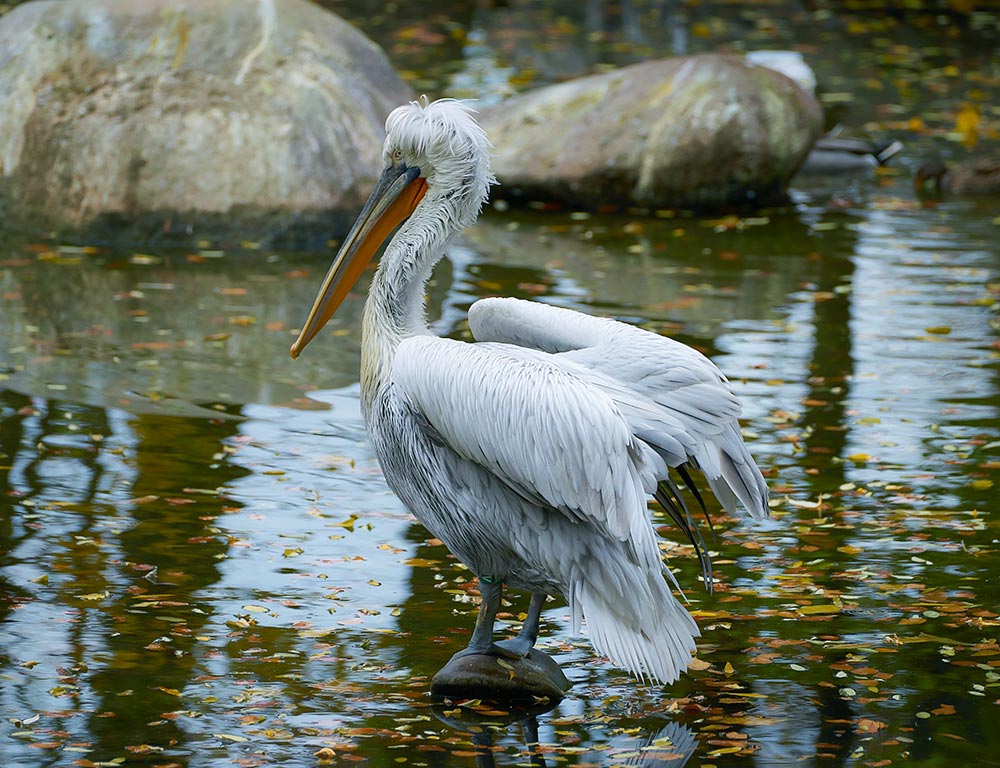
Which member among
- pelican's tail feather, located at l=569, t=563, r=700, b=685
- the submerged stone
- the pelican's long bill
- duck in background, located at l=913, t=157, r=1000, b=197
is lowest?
the submerged stone

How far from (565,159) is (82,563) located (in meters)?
5.98

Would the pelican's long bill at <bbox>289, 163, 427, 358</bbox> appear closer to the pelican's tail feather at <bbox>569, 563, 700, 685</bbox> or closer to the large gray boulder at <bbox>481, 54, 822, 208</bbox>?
the pelican's tail feather at <bbox>569, 563, 700, 685</bbox>

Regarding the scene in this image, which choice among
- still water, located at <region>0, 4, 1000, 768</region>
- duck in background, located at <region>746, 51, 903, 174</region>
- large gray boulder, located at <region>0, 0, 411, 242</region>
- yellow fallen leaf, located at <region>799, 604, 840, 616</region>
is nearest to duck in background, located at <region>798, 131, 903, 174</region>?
duck in background, located at <region>746, 51, 903, 174</region>

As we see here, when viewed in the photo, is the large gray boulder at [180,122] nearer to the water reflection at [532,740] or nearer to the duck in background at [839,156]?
the duck in background at [839,156]

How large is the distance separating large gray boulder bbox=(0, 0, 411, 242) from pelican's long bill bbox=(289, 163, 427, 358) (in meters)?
4.81

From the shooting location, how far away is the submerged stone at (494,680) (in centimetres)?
406

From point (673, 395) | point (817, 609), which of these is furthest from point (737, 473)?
point (817, 609)

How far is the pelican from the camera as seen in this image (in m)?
3.79

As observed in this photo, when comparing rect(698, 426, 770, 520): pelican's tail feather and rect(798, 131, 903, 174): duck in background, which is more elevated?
rect(798, 131, 903, 174): duck in background

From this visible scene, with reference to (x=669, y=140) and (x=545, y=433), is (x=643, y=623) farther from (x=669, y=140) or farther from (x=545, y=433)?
(x=669, y=140)

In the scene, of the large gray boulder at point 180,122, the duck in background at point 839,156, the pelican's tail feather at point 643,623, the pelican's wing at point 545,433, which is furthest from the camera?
the duck in background at point 839,156

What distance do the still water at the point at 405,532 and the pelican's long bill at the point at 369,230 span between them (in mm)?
917

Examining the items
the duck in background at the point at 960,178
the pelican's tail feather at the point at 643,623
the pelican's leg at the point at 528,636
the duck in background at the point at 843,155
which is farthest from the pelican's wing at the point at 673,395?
the duck in background at the point at 843,155

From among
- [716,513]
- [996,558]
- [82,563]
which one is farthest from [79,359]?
[996,558]
